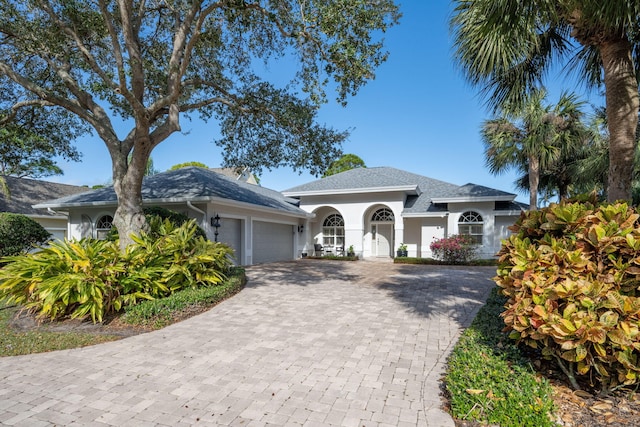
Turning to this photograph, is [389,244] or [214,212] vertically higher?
[214,212]

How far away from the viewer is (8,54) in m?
9.80

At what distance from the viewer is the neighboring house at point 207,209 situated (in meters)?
13.3

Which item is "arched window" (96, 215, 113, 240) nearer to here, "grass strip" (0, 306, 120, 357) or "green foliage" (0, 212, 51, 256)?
"green foliage" (0, 212, 51, 256)

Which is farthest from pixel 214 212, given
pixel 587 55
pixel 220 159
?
pixel 587 55

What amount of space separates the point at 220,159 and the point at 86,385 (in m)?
9.38

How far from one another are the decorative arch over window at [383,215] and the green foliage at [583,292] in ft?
55.9

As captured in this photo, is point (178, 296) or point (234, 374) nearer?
point (234, 374)

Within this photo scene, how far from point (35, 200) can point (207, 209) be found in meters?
14.4

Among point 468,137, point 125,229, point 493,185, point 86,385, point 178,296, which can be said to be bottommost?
point 86,385

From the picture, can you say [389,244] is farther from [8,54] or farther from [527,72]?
[8,54]

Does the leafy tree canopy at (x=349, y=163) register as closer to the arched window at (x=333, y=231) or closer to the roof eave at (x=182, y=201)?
the arched window at (x=333, y=231)

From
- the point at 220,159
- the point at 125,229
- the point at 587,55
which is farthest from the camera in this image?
the point at 220,159

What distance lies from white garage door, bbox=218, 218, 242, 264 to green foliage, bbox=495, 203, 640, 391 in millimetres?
11888

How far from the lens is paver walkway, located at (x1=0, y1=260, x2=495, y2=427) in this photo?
331 centimetres
